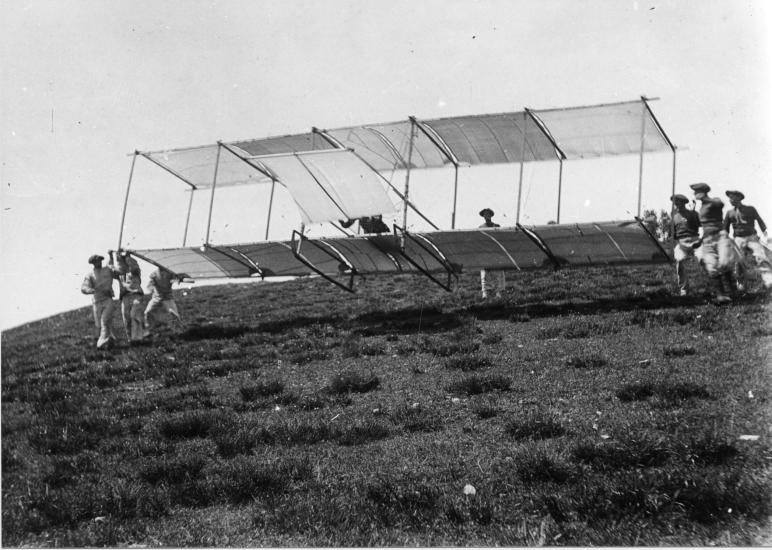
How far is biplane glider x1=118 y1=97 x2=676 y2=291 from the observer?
14.8m

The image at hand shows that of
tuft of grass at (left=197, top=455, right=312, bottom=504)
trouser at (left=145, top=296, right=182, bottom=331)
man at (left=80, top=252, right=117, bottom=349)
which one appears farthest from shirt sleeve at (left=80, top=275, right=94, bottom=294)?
tuft of grass at (left=197, top=455, right=312, bottom=504)

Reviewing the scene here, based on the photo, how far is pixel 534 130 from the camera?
16.5 metres

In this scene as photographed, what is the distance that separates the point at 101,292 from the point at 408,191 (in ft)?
27.9

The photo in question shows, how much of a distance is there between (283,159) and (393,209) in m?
2.83

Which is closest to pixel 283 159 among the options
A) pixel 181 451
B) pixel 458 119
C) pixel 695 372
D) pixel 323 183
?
pixel 323 183

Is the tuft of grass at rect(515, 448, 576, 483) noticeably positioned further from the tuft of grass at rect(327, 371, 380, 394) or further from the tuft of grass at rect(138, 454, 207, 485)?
the tuft of grass at rect(327, 371, 380, 394)

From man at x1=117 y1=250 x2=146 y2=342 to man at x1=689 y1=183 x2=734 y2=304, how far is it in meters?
13.9

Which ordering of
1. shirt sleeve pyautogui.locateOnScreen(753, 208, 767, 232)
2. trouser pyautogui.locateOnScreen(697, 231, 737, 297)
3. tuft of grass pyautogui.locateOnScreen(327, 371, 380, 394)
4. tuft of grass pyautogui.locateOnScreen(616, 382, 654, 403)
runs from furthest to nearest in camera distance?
shirt sleeve pyautogui.locateOnScreen(753, 208, 767, 232) → trouser pyautogui.locateOnScreen(697, 231, 737, 297) → tuft of grass pyautogui.locateOnScreen(327, 371, 380, 394) → tuft of grass pyautogui.locateOnScreen(616, 382, 654, 403)

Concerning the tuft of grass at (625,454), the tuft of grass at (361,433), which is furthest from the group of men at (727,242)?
the tuft of grass at (361,433)

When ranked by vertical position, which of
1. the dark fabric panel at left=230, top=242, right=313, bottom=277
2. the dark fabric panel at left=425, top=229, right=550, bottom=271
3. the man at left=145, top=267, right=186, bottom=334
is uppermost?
the dark fabric panel at left=425, top=229, right=550, bottom=271

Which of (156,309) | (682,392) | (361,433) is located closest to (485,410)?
(361,433)

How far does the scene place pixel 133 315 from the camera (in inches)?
667

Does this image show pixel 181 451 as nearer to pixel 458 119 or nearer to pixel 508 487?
pixel 508 487

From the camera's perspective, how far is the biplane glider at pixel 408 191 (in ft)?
48.4
